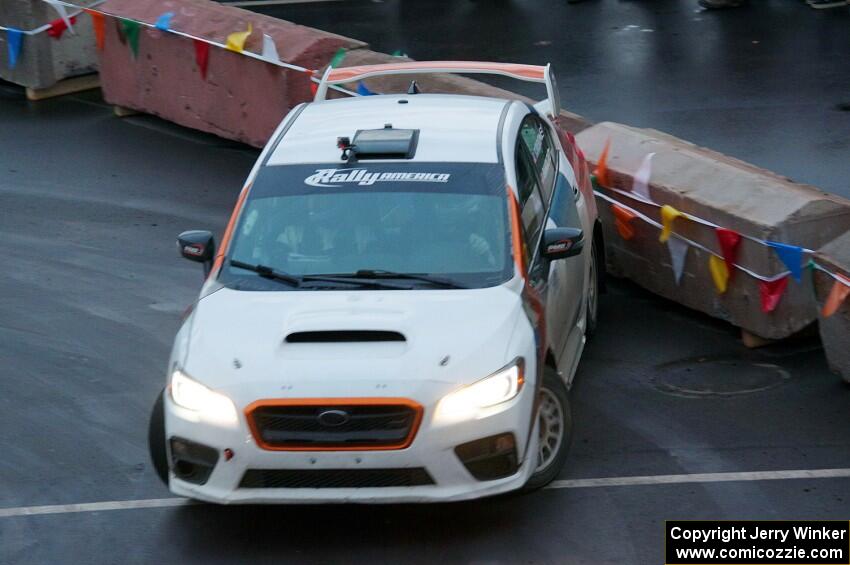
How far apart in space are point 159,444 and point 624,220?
4542 mm

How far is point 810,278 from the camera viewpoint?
8.67 m

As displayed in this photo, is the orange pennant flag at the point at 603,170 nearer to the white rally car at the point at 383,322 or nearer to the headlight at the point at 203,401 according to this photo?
the white rally car at the point at 383,322

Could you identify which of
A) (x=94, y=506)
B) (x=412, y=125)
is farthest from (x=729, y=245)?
(x=94, y=506)

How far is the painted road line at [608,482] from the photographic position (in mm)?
7391

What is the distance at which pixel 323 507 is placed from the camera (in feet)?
24.0

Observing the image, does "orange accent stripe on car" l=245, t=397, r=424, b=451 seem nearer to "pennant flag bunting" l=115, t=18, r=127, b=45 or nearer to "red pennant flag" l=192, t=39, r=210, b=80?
"red pennant flag" l=192, t=39, r=210, b=80

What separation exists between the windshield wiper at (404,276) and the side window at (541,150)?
153 centimetres

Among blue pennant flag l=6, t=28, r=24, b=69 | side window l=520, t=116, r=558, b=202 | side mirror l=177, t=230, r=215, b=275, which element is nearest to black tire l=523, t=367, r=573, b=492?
side window l=520, t=116, r=558, b=202

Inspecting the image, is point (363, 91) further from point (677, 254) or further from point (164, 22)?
point (677, 254)

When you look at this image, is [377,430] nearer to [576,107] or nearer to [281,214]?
[281,214]

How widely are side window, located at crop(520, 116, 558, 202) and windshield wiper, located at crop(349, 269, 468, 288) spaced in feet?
5.01

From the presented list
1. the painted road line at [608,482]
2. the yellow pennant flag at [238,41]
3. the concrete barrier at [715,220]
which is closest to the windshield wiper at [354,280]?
the painted road line at [608,482]

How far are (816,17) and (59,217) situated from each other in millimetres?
11735

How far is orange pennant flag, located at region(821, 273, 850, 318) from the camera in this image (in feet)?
27.0
